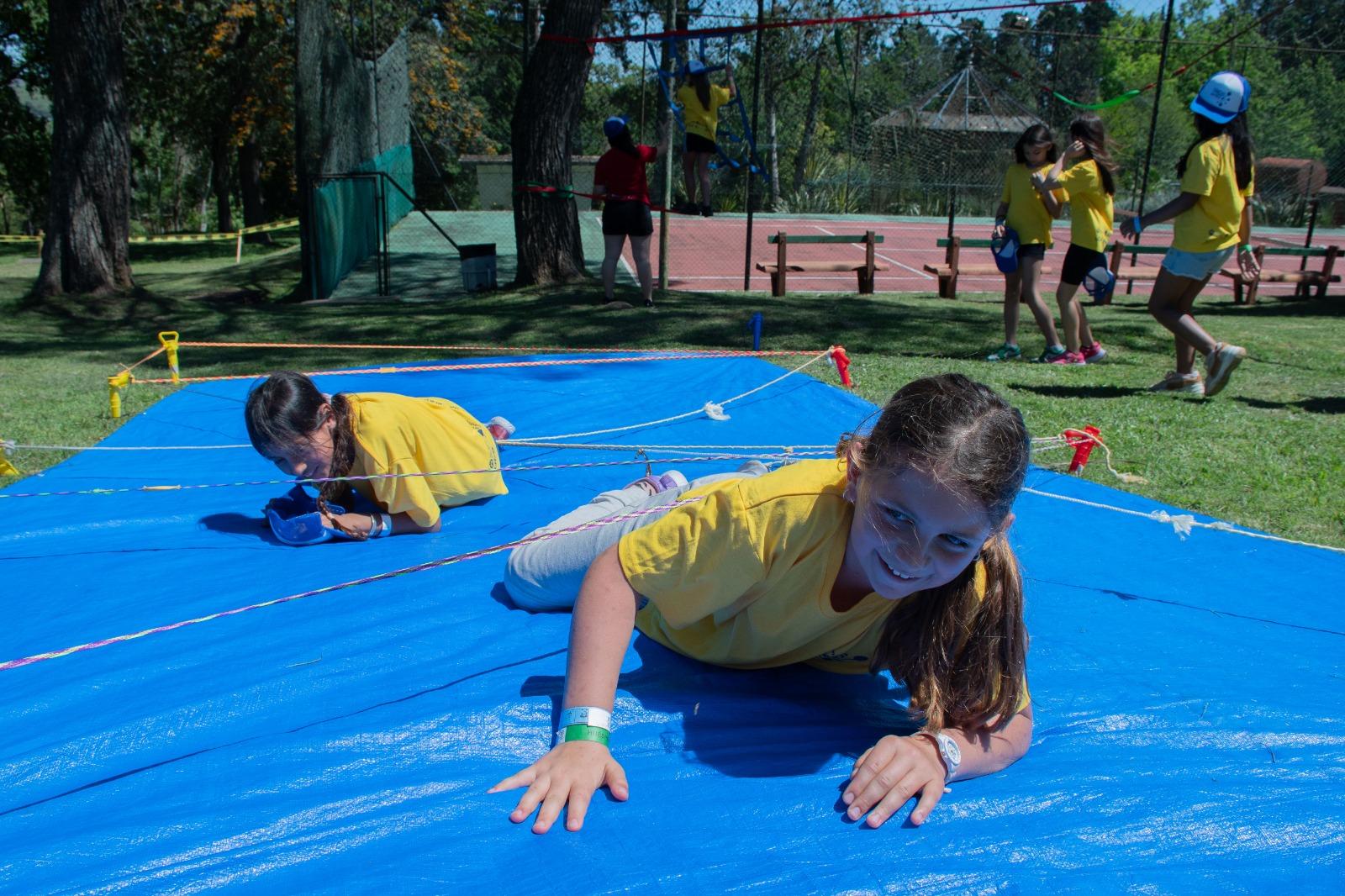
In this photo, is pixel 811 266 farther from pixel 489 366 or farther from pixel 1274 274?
pixel 489 366

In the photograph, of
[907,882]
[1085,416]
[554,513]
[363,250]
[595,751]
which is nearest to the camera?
[907,882]

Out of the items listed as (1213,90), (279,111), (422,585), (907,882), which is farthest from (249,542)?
(279,111)

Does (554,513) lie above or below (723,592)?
below

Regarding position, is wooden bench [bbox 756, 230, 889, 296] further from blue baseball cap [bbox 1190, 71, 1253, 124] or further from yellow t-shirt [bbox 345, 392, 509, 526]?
yellow t-shirt [bbox 345, 392, 509, 526]

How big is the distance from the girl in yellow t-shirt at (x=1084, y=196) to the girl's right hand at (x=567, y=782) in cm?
579

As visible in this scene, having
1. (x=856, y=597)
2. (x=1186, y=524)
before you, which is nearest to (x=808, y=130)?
(x=1186, y=524)

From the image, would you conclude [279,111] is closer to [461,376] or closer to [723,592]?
[461,376]

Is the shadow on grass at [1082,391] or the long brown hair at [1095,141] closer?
the shadow on grass at [1082,391]

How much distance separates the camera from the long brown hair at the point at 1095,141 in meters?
6.40

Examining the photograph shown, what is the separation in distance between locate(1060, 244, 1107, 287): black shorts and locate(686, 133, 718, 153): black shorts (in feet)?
15.6

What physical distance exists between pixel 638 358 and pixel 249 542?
9.73 feet

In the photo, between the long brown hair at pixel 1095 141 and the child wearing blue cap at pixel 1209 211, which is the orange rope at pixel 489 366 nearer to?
the child wearing blue cap at pixel 1209 211

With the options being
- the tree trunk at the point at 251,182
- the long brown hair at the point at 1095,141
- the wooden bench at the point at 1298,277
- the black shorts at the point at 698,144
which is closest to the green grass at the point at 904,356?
the wooden bench at the point at 1298,277

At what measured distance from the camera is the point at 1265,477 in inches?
173
